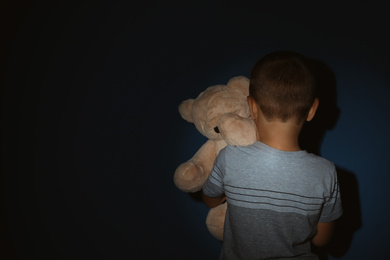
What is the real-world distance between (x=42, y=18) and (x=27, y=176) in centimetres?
45

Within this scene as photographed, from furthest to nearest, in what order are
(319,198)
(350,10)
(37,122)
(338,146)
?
(338,146) → (350,10) → (37,122) → (319,198)

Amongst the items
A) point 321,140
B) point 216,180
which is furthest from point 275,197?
point 321,140

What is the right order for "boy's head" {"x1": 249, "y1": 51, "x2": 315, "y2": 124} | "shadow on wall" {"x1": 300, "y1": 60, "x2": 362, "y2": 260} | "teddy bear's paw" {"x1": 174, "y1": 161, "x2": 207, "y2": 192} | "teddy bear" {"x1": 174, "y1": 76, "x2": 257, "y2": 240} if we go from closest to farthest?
1. "boy's head" {"x1": 249, "y1": 51, "x2": 315, "y2": 124}
2. "teddy bear" {"x1": 174, "y1": 76, "x2": 257, "y2": 240}
3. "teddy bear's paw" {"x1": 174, "y1": 161, "x2": 207, "y2": 192}
4. "shadow on wall" {"x1": 300, "y1": 60, "x2": 362, "y2": 260}

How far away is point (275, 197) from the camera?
0.65 metres

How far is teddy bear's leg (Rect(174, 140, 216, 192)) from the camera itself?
2.65 ft

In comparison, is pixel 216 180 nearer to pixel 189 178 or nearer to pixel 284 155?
pixel 189 178

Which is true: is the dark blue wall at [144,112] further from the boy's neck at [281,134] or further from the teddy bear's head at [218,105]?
the boy's neck at [281,134]

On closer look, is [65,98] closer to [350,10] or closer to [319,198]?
[319,198]

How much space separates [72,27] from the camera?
76cm

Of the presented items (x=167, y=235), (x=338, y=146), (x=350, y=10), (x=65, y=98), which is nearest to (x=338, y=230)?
(x=338, y=146)

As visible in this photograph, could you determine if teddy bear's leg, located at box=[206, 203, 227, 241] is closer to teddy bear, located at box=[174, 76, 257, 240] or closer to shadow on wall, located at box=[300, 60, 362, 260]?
teddy bear, located at box=[174, 76, 257, 240]

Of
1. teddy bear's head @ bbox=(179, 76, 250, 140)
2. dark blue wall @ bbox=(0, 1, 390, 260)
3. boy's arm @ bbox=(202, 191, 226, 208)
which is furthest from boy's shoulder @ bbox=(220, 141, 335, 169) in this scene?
dark blue wall @ bbox=(0, 1, 390, 260)

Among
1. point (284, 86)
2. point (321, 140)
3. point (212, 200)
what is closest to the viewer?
point (284, 86)

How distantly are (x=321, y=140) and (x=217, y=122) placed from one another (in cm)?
55
